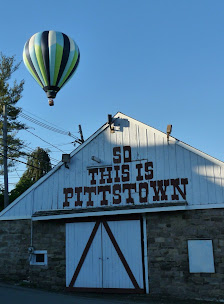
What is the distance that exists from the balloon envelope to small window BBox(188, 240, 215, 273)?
863 centimetres

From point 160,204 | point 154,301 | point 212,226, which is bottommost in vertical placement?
point 154,301

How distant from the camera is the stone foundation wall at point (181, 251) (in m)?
12.5

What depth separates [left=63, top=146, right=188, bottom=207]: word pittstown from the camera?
541 inches

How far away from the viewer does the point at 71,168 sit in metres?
15.5

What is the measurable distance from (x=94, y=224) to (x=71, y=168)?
8.53 ft

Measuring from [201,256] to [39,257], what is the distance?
673 centimetres

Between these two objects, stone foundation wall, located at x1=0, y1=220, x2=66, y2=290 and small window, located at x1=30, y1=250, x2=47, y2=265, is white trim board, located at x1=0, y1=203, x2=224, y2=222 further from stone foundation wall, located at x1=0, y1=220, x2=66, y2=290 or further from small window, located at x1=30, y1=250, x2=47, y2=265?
small window, located at x1=30, y1=250, x2=47, y2=265

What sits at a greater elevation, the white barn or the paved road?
the white barn

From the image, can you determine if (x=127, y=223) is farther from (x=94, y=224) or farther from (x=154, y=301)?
(x=154, y=301)

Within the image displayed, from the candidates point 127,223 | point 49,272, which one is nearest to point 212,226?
point 127,223

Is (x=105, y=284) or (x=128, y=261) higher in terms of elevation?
(x=128, y=261)

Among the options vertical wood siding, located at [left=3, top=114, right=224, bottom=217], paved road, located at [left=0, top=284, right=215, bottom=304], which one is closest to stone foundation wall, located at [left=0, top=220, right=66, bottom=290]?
vertical wood siding, located at [left=3, top=114, right=224, bottom=217]

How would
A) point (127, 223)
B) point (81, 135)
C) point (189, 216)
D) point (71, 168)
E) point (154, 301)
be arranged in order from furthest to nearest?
point (81, 135)
point (71, 168)
point (127, 223)
point (189, 216)
point (154, 301)

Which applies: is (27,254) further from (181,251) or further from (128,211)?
(181,251)
